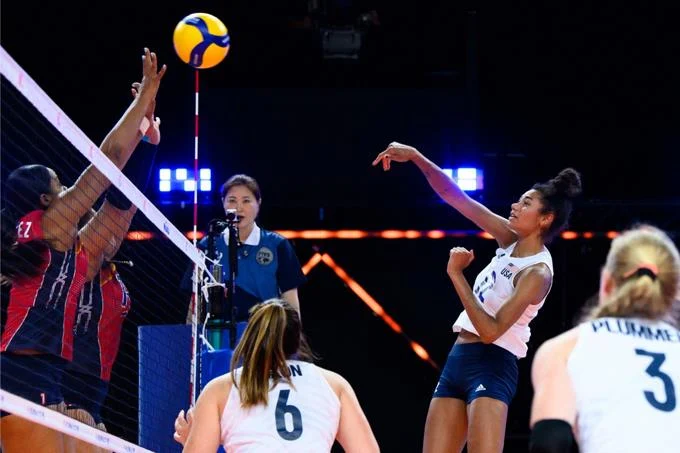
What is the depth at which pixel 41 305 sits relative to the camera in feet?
15.0

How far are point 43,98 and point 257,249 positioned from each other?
9.98 ft

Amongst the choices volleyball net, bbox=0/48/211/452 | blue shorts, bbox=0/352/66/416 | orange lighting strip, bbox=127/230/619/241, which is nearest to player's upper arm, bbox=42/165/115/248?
volleyball net, bbox=0/48/211/452

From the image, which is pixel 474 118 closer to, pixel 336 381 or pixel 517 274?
pixel 517 274

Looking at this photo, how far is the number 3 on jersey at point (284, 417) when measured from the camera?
406 cm

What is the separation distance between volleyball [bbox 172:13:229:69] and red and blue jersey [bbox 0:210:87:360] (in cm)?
257

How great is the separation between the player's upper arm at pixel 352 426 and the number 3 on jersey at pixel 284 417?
0.23 meters

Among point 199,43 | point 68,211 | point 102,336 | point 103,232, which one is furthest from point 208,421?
point 199,43

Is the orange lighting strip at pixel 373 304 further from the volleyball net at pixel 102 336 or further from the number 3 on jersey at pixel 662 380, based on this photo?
the number 3 on jersey at pixel 662 380

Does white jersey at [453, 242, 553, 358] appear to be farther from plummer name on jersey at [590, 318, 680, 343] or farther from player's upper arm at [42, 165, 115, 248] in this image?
plummer name on jersey at [590, 318, 680, 343]

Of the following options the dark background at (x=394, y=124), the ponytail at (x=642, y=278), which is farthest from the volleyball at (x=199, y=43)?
the ponytail at (x=642, y=278)

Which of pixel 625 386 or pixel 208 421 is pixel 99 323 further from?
pixel 625 386

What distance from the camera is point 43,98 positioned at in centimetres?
421

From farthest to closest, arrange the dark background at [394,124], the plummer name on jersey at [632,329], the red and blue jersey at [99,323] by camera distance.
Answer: the dark background at [394,124] < the red and blue jersey at [99,323] < the plummer name on jersey at [632,329]

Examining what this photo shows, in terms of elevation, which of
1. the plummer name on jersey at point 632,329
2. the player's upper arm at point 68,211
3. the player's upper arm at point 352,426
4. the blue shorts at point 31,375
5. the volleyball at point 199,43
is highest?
the volleyball at point 199,43
